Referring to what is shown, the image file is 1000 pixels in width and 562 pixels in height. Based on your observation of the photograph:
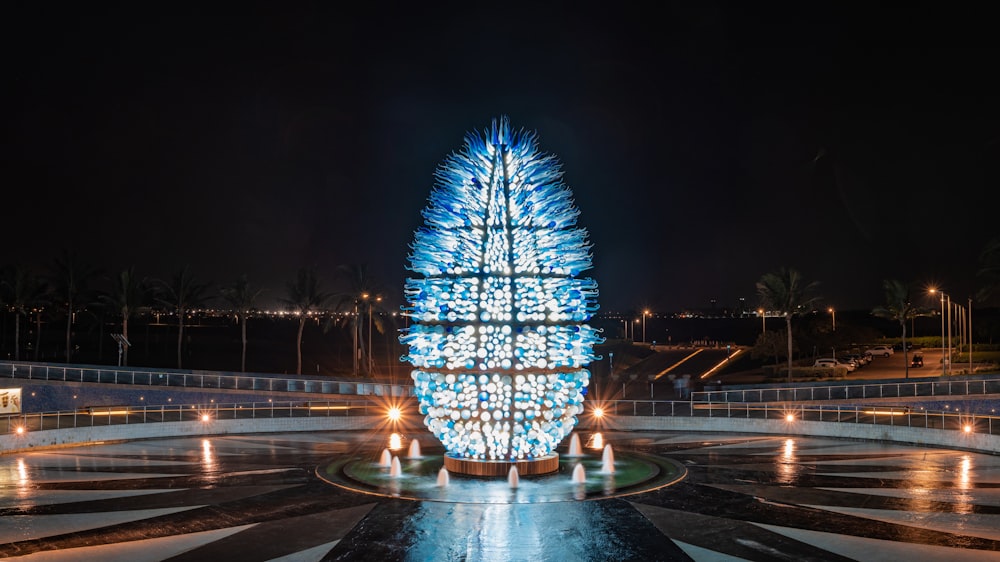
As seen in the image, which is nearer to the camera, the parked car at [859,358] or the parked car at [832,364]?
the parked car at [832,364]

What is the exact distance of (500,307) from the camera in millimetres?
17656

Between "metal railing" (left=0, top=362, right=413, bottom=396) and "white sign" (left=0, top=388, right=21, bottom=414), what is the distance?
23.3 feet

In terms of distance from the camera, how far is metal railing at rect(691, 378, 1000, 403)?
105ft

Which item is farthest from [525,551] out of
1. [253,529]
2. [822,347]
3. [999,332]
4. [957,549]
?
[999,332]

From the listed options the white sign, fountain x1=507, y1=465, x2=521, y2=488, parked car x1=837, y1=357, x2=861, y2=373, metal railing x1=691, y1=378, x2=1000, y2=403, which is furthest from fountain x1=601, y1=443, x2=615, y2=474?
parked car x1=837, y1=357, x2=861, y2=373

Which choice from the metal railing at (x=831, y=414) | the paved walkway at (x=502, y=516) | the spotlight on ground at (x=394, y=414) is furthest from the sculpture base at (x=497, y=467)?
the spotlight on ground at (x=394, y=414)

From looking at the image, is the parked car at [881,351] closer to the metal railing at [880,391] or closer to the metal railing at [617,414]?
the metal railing at [880,391]

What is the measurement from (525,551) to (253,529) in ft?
15.3

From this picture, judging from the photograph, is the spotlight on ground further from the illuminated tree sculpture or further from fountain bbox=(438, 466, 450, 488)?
fountain bbox=(438, 466, 450, 488)

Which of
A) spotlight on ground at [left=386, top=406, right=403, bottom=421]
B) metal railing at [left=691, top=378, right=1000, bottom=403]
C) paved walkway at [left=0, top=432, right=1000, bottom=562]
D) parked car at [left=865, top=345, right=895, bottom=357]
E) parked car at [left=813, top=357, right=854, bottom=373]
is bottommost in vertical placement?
paved walkway at [left=0, top=432, right=1000, bottom=562]

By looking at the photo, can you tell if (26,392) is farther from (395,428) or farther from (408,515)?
(408,515)

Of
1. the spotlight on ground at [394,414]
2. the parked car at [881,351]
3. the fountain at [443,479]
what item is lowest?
the fountain at [443,479]

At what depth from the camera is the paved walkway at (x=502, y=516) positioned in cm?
1266

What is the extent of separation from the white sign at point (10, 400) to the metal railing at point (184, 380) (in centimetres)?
709
